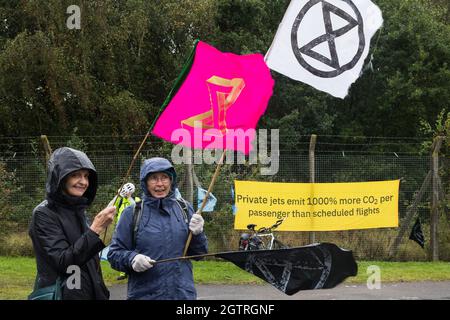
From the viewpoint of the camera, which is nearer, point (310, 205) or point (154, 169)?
point (154, 169)

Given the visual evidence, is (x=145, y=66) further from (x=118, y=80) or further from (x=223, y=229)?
(x=223, y=229)

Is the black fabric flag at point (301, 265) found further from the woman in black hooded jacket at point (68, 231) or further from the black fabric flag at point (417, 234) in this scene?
the black fabric flag at point (417, 234)

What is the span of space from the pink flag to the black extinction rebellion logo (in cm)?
32

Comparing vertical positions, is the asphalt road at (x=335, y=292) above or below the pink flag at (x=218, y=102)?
below

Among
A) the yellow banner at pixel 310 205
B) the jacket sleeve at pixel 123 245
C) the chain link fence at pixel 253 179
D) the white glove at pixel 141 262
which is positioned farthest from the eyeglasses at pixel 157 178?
the chain link fence at pixel 253 179

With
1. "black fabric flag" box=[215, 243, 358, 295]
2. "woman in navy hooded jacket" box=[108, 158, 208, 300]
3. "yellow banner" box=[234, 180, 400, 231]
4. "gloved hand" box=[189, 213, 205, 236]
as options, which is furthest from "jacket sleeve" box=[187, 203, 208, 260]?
"yellow banner" box=[234, 180, 400, 231]

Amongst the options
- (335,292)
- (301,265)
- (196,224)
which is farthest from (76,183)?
(335,292)

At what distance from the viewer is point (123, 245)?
15.8 ft

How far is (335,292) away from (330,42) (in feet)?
A: 17.9

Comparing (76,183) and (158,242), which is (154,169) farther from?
(76,183)

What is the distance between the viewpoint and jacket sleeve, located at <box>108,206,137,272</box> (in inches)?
186

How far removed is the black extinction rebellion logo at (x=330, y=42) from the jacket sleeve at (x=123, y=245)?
200 centimetres

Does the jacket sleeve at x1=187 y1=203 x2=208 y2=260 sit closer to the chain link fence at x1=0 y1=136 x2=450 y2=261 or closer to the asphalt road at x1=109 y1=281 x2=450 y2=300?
the asphalt road at x1=109 y1=281 x2=450 y2=300

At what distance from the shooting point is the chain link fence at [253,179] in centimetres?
1369
